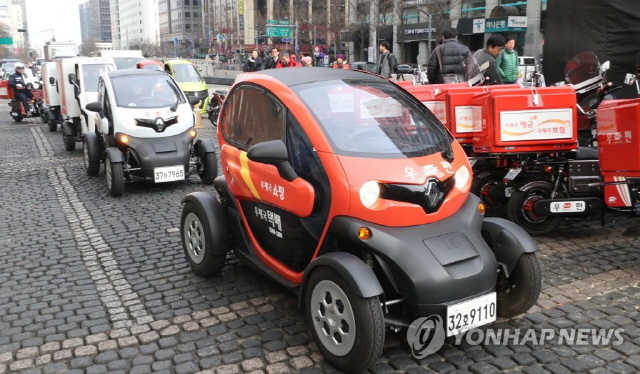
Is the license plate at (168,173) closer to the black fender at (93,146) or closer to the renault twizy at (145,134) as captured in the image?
the renault twizy at (145,134)

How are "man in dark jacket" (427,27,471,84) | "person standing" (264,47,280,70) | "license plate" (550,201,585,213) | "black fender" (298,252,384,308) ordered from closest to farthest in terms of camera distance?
"black fender" (298,252,384,308), "license plate" (550,201,585,213), "man in dark jacket" (427,27,471,84), "person standing" (264,47,280,70)

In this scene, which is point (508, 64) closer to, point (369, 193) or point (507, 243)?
point (507, 243)

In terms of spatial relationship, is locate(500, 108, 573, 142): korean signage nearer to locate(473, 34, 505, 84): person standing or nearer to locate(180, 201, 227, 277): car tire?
locate(473, 34, 505, 84): person standing

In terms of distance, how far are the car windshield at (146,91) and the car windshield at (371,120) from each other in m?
5.61

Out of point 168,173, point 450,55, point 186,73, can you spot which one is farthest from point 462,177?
point 186,73

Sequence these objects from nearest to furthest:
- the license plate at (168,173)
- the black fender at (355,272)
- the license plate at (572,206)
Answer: the black fender at (355,272) → the license plate at (572,206) → the license plate at (168,173)

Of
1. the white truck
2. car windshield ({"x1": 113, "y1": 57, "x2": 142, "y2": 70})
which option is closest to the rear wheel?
the white truck

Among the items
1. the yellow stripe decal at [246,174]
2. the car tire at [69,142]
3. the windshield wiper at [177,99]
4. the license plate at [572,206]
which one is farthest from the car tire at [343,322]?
the car tire at [69,142]

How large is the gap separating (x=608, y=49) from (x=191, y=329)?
7.44 meters

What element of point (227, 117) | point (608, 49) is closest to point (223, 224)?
point (227, 117)

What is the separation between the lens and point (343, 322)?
11.6 feet

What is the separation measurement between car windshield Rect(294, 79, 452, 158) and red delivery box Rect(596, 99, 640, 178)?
1770 millimetres

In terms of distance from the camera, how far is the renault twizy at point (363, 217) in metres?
3.48

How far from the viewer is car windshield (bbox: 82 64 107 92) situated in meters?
12.6
